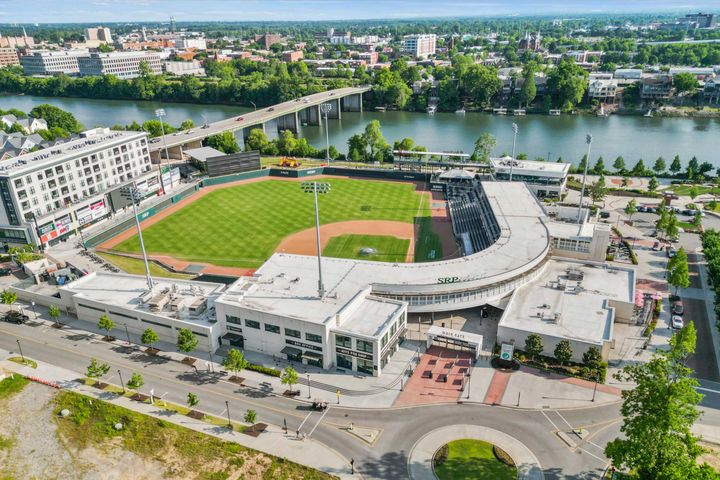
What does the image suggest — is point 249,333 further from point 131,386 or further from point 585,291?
point 585,291

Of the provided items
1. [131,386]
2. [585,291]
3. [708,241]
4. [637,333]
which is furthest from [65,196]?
[708,241]

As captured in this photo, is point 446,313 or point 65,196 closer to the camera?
point 446,313

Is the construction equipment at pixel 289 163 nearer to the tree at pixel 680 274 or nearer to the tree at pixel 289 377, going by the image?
the tree at pixel 289 377

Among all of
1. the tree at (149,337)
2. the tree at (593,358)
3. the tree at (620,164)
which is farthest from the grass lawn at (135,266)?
the tree at (620,164)

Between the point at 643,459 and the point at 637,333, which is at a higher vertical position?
the point at 643,459

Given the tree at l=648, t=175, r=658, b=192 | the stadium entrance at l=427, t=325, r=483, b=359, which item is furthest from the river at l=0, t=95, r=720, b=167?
the stadium entrance at l=427, t=325, r=483, b=359

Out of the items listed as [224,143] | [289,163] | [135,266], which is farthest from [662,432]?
[224,143]

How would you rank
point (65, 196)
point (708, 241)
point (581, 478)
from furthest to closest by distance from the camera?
point (65, 196), point (708, 241), point (581, 478)

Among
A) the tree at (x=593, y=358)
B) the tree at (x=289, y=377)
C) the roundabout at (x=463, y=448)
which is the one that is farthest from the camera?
the tree at (x=593, y=358)
